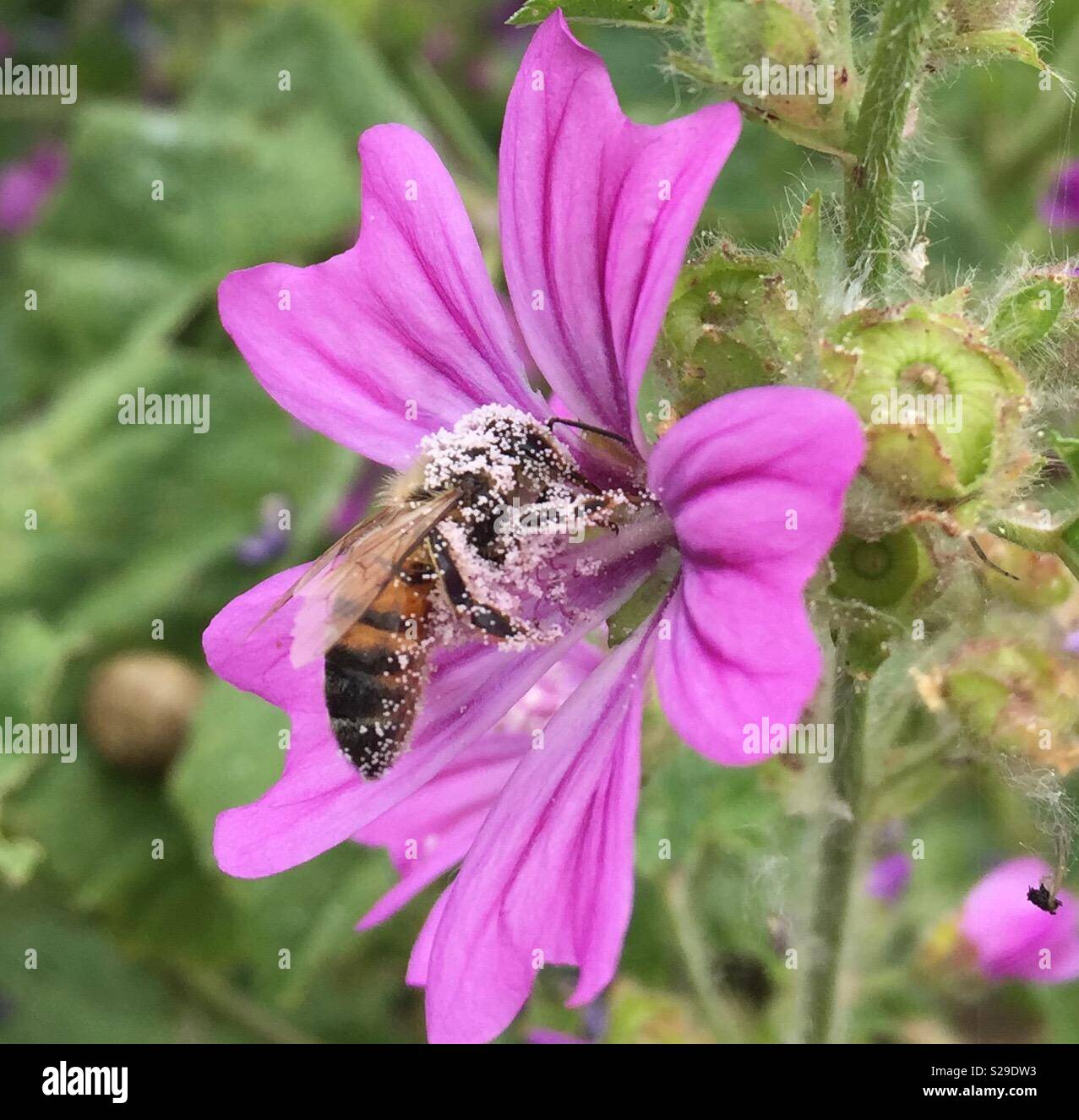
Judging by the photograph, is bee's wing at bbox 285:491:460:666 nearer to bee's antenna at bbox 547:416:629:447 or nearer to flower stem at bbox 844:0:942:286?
bee's antenna at bbox 547:416:629:447

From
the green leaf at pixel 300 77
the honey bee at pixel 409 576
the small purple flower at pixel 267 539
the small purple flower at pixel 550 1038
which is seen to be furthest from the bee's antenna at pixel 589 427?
the green leaf at pixel 300 77

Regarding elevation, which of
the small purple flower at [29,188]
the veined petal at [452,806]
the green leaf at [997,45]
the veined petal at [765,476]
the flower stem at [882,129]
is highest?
the small purple flower at [29,188]

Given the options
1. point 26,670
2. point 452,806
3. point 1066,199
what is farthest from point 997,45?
point 26,670

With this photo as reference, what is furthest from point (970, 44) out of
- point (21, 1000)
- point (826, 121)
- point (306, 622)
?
point (21, 1000)

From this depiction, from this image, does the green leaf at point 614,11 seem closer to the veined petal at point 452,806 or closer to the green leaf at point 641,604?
the green leaf at point 641,604

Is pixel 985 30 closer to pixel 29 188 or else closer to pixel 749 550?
pixel 749 550
